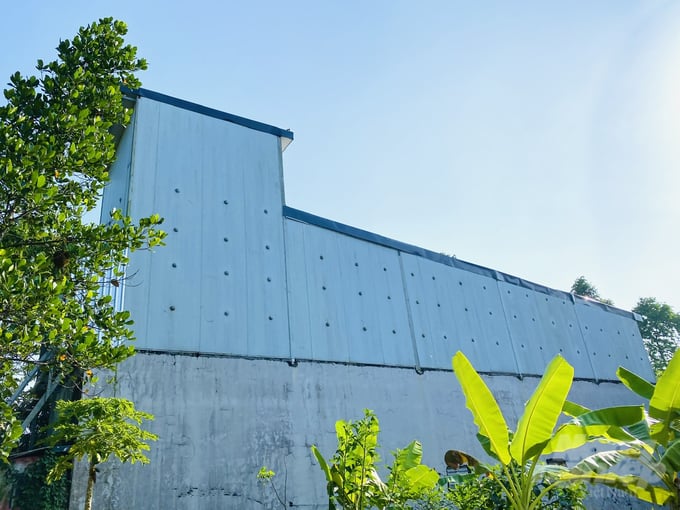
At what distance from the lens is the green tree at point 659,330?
112 feet

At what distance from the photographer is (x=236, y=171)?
43.2ft

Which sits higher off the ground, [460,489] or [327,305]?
[327,305]

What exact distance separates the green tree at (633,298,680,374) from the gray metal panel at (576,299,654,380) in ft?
46.8

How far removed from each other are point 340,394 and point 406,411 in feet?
6.42

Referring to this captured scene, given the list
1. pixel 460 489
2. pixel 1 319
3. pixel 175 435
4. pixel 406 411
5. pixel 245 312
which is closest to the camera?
pixel 1 319

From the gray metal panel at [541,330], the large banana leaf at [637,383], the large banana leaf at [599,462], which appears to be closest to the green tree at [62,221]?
the large banana leaf at [599,462]

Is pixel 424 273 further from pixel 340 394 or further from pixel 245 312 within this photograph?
pixel 245 312

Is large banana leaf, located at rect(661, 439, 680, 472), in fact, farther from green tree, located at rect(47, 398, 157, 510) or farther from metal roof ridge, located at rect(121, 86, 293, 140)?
metal roof ridge, located at rect(121, 86, 293, 140)

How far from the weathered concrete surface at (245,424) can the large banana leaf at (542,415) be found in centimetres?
605

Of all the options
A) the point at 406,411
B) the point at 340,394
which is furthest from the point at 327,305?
the point at 406,411

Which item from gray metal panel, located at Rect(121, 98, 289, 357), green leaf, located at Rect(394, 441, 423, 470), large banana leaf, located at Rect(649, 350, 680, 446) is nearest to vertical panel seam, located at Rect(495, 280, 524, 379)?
gray metal panel, located at Rect(121, 98, 289, 357)

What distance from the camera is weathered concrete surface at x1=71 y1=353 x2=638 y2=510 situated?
9.47 m

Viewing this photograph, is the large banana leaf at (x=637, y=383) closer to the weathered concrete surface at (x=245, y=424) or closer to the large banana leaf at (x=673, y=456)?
the large banana leaf at (x=673, y=456)

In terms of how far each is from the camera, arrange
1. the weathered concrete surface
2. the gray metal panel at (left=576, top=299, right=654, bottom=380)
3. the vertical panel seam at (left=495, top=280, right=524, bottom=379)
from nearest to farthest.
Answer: the weathered concrete surface < the vertical panel seam at (left=495, top=280, right=524, bottom=379) < the gray metal panel at (left=576, top=299, right=654, bottom=380)
